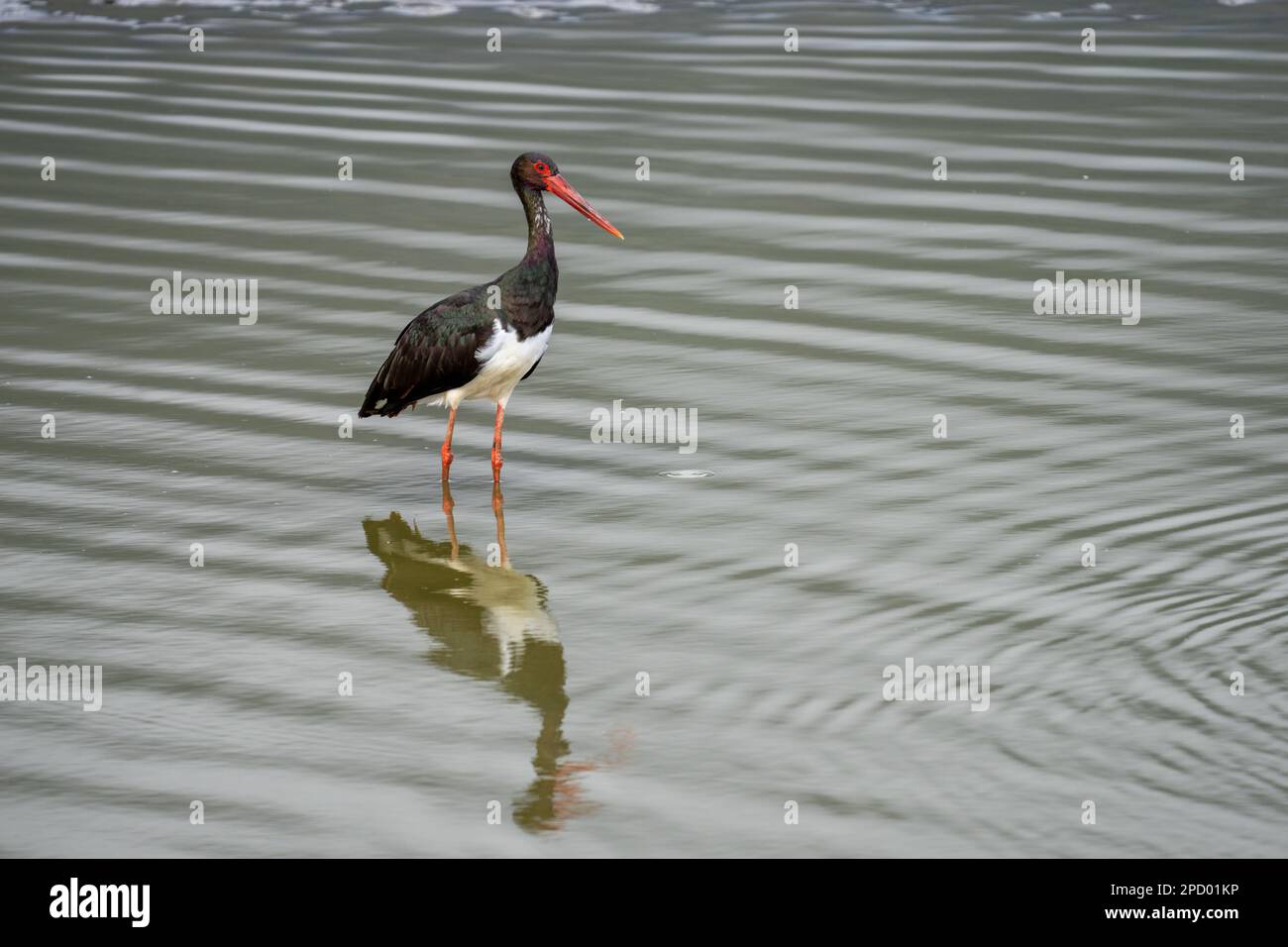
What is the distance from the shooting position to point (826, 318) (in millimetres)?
13039

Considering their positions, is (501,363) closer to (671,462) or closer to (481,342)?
(481,342)

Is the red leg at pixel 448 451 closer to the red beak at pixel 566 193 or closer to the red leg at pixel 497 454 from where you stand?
the red leg at pixel 497 454

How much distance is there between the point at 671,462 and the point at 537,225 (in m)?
1.45

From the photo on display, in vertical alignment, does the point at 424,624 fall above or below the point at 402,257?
below

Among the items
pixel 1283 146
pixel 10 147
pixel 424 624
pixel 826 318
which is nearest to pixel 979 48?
pixel 1283 146

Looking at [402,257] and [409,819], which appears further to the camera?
[402,257]

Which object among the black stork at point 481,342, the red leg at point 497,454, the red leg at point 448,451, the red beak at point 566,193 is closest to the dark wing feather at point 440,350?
the black stork at point 481,342

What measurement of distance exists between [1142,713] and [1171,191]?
8.55 metres

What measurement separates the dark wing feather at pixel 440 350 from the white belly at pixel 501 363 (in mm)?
47

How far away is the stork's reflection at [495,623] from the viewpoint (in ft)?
24.0

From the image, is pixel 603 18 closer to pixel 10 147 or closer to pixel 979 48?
pixel 979 48

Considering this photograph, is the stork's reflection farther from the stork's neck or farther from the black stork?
the stork's neck

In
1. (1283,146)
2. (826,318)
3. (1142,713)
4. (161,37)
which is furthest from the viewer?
(161,37)

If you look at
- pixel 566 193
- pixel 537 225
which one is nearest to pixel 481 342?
pixel 537 225
